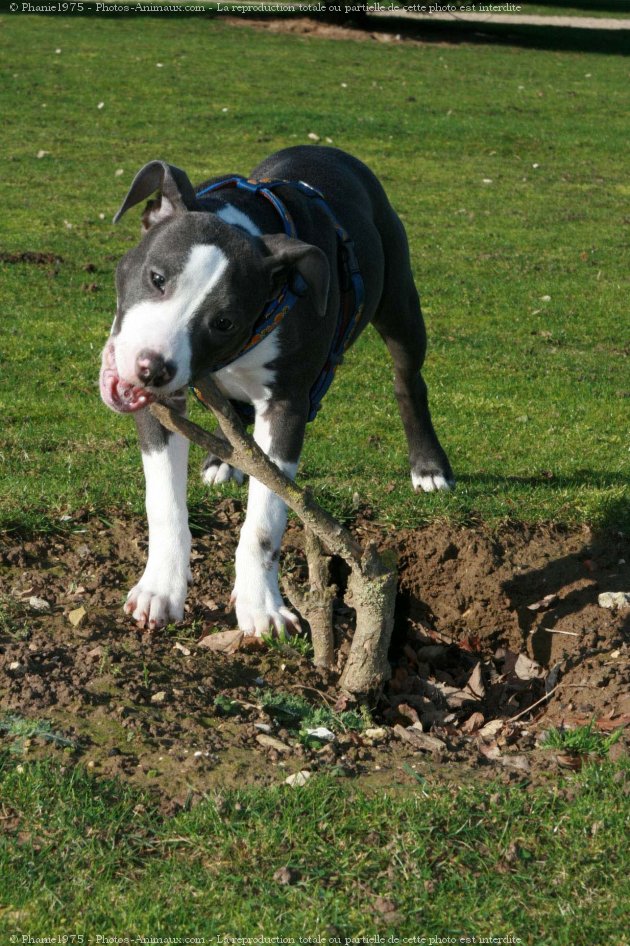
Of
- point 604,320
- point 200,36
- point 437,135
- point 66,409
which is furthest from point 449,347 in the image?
point 200,36

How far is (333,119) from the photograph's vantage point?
55.1 ft

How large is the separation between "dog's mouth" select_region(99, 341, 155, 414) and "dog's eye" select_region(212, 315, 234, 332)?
1.02 ft

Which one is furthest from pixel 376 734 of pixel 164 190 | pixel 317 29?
pixel 317 29

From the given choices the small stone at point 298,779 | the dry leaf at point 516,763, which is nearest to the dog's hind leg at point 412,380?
the dry leaf at point 516,763

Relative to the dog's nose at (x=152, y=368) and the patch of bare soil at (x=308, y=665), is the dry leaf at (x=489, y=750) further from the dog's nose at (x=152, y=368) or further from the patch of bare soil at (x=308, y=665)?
the dog's nose at (x=152, y=368)

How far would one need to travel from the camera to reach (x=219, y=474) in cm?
566

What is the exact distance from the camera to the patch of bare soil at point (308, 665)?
11.4ft

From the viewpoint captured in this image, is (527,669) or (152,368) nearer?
(152,368)

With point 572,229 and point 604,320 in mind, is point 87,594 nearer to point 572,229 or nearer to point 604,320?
point 604,320

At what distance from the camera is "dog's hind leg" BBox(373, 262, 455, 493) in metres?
5.67

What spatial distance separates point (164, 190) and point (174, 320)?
60 centimetres

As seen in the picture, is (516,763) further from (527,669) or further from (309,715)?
(527,669)

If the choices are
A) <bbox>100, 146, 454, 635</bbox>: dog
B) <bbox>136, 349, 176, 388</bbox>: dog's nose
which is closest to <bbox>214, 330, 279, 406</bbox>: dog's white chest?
<bbox>100, 146, 454, 635</bbox>: dog

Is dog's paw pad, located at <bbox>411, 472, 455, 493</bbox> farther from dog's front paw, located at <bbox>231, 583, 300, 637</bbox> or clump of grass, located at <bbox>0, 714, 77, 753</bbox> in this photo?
clump of grass, located at <bbox>0, 714, 77, 753</bbox>
